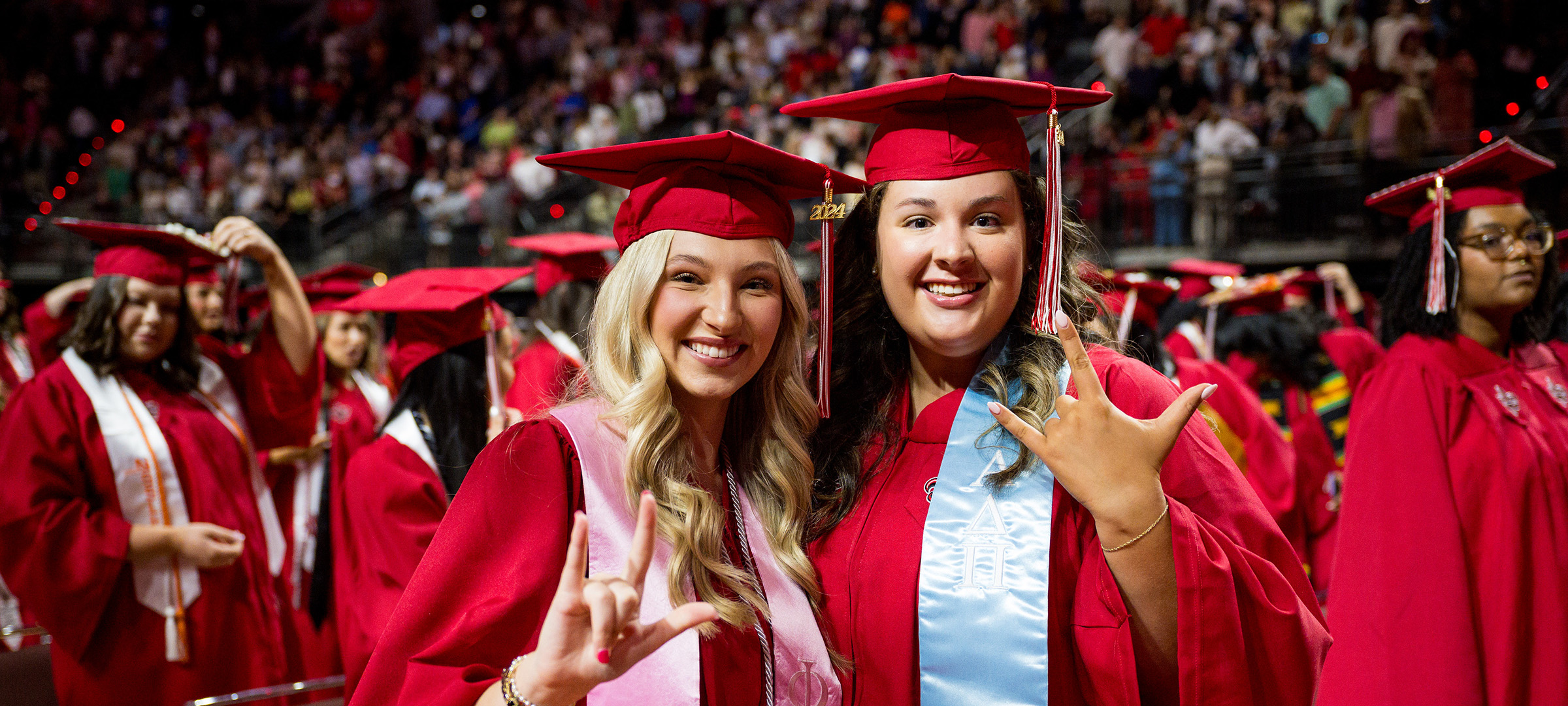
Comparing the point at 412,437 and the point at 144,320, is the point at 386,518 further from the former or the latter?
the point at 144,320

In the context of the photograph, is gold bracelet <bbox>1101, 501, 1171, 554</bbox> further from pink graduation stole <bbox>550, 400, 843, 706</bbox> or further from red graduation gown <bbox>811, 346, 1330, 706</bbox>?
pink graduation stole <bbox>550, 400, 843, 706</bbox>

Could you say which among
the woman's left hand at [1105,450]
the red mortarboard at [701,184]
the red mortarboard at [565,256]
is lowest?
the woman's left hand at [1105,450]

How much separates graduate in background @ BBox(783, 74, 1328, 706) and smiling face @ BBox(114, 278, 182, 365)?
2.60 m

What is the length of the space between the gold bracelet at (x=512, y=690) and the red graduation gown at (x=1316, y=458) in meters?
4.11

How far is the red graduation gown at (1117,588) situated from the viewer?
1.75 meters

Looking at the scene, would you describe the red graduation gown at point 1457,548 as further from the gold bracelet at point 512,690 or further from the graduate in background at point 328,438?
the graduate in background at point 328,438

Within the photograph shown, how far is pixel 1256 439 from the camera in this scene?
504cm

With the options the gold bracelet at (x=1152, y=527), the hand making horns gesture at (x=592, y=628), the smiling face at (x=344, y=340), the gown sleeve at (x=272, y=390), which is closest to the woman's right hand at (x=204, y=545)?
the gown sleeve at (x=272, y=390)

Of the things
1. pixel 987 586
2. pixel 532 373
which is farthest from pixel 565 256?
pixel 987 586

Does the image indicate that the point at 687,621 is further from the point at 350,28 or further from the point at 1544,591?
the point at 350,28

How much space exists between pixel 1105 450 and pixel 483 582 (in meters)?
0.97

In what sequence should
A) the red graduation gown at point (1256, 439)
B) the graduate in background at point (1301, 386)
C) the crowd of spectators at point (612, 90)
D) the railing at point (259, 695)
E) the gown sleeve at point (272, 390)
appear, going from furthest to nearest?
1. the crowd of spectators at point (612, 90)
2. the graduate in background at point (1301, 386)
3. the red graduation gown at point (1256, 439)
4. the gown sleeve at point (272, 390)
5. the railing at point (259, 695)

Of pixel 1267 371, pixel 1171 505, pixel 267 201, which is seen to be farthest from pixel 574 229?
pixel 1171 505

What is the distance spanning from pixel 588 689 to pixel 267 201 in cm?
1472
